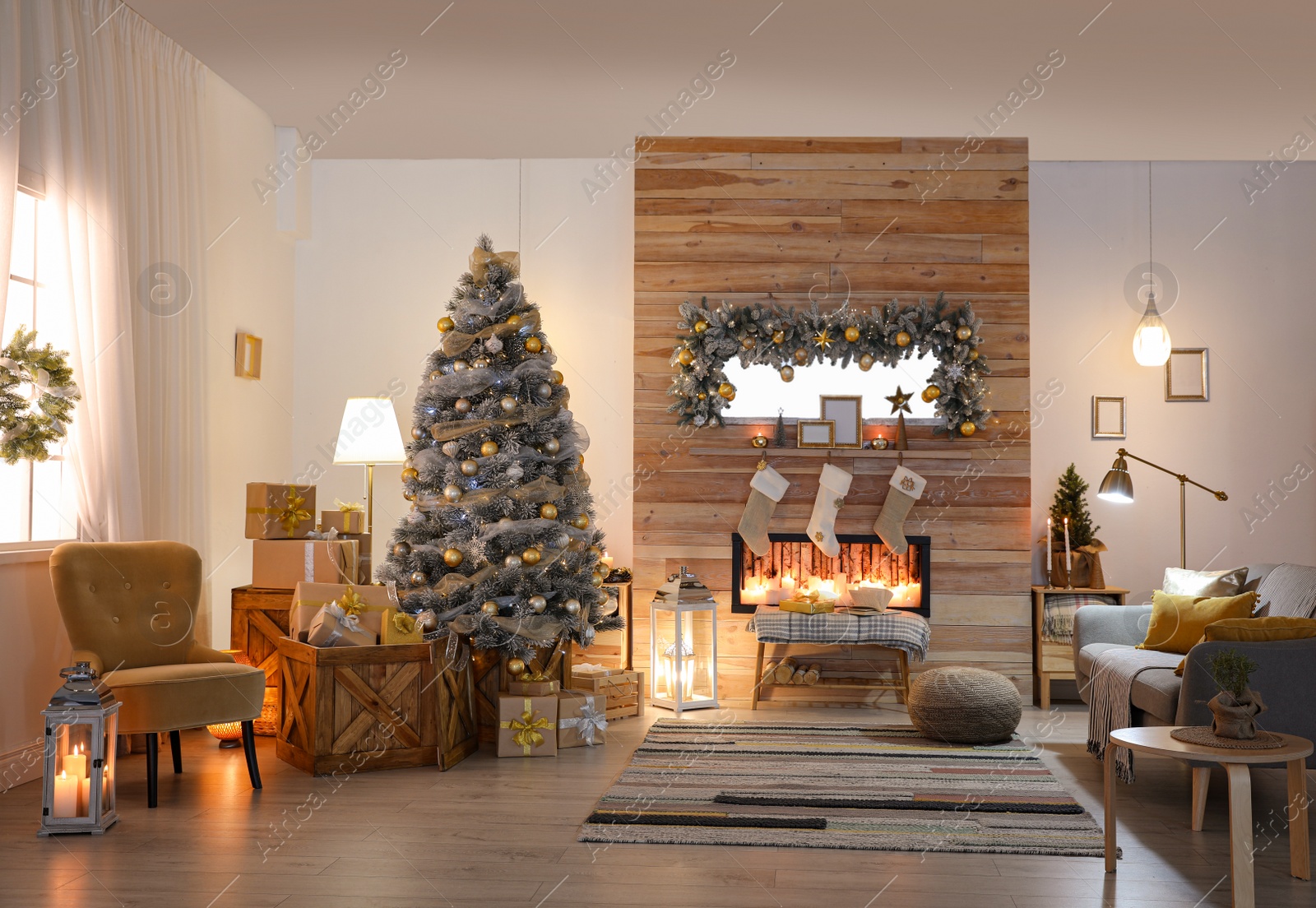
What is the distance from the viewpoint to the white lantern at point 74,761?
3.28m

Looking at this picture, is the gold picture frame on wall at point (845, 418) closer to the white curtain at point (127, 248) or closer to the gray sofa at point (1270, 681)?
the gray sofa at point (1270, 681)

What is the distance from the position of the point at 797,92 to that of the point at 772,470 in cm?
195

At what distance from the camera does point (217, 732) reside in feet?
15.1

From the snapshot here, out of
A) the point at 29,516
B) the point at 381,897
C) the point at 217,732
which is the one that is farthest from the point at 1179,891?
the point at 29,516

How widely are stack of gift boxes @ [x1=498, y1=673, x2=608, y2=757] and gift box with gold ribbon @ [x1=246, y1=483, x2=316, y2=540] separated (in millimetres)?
1262

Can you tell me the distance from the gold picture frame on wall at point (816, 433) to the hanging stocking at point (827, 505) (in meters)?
0.15

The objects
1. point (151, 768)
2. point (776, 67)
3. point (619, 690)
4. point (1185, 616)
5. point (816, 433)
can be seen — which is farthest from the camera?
point (816, 433)

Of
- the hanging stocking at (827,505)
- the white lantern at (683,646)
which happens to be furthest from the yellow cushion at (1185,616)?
the white lantern at (683,646)

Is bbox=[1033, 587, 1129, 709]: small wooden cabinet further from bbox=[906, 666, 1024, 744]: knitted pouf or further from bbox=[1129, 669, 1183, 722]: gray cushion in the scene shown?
bbox=[1129, 669, 1183, 722]: gray cushion

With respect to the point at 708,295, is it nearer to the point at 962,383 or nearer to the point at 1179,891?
the point at 962,383

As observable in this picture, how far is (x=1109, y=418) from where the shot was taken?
6184mm

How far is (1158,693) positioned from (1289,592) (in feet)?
2.87

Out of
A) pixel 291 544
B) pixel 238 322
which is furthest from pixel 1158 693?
pixel 238 322

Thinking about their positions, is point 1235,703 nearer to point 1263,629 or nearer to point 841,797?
point 1263,629
